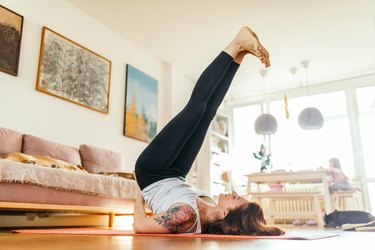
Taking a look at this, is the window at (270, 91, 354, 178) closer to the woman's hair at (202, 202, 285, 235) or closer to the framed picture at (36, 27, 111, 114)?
the framed picture at (36, 27, 111, 114)

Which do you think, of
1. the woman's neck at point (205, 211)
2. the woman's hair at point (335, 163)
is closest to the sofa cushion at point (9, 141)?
the woman's neck at point (205, 211)

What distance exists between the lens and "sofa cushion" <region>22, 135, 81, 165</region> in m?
3.10

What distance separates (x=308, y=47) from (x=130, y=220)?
361 centimetres

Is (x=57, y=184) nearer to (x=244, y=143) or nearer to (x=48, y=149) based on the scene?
(x=48, y=149)

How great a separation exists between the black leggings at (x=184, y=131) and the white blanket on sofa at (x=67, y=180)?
87cm

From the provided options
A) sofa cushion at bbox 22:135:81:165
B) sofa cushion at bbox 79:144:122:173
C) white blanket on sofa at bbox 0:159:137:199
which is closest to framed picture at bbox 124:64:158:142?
sofa cushion at bbox 79:144:122:173

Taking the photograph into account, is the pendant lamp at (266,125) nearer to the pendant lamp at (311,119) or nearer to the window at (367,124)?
the pendant lamp at (311,119)

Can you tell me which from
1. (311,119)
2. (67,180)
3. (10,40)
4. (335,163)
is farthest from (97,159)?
(335,163)

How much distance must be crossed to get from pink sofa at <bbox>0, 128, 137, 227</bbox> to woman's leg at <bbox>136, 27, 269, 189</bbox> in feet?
2.93

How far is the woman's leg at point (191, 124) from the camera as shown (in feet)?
5.88

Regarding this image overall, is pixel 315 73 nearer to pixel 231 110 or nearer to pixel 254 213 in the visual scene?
pixel 231 110

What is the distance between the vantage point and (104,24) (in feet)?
14.9

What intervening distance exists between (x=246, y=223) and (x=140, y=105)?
140 inches

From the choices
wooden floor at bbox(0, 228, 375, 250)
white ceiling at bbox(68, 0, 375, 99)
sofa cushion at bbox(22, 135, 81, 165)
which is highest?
white ceiling at bbox(68, 0, 375, 99)
